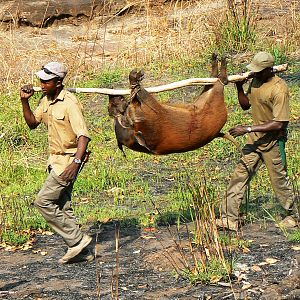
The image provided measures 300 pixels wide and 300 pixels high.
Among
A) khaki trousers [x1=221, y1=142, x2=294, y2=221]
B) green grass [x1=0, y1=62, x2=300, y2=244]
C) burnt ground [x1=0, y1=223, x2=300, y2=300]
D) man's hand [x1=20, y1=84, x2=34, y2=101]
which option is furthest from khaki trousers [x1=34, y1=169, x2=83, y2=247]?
khaki trousers [x1=221, y1=142, x2=294, y2=221]

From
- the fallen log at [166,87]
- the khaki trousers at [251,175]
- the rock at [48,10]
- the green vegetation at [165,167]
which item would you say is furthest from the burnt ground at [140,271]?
the rock at [48,10]

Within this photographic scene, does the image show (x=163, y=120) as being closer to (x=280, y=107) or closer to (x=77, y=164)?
(x=77, y=164)

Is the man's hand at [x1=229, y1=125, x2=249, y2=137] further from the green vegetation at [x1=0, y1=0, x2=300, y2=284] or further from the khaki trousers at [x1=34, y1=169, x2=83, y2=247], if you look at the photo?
the khaki trousers at [x1=34, y1=169, x2=83, y2=247]

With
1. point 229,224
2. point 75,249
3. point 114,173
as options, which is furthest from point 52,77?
point 114,173

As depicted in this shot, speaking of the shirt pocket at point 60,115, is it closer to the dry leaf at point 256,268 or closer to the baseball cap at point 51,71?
the baseball cap at point 51,71

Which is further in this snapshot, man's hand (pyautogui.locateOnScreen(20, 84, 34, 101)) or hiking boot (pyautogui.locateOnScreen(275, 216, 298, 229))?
hiking boot (pyautogui.locateOnScreen(275, 216, 298, 229))

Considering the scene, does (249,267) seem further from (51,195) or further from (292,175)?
(292,175)

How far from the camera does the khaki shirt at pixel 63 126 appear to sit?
23.3 feet

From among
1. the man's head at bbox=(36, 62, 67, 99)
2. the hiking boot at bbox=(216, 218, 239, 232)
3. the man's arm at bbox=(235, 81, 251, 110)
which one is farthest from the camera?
the hiking boot at bbox=(216, 218, 239, 232)

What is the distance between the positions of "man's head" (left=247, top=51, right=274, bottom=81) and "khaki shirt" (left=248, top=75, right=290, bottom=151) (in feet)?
0.25

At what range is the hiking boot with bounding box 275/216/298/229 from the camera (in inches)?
312

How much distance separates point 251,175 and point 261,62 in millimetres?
1066

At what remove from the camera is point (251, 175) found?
Result: 791cm

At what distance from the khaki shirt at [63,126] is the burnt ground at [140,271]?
0.89m
